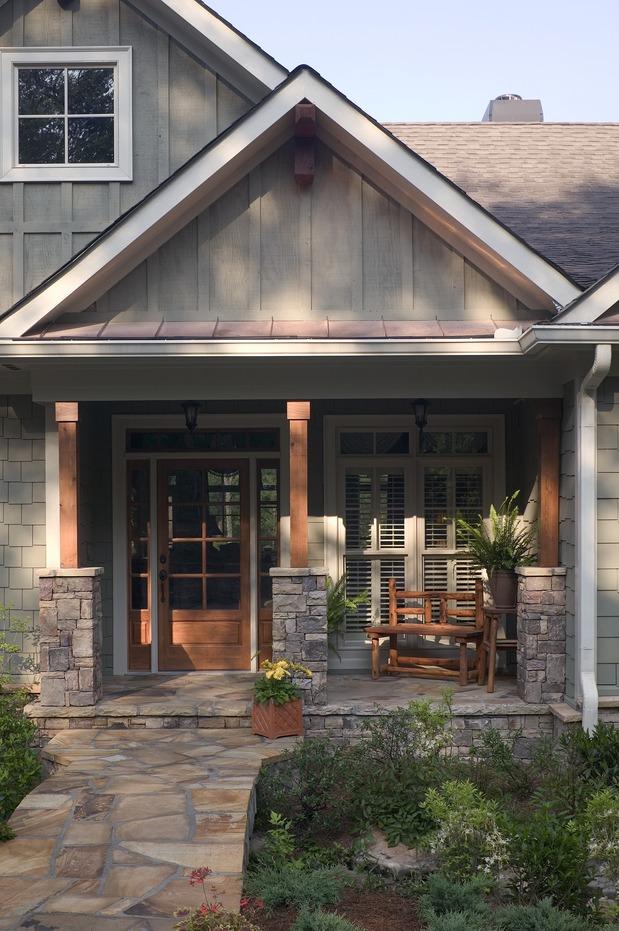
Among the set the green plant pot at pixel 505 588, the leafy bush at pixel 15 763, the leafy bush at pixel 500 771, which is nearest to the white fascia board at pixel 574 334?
the green plant pot at pixel 505 588

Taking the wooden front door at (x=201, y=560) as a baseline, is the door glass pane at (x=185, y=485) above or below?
above

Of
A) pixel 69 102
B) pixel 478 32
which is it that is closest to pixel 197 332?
pixel 69 102

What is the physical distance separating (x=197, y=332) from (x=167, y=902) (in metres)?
4.09

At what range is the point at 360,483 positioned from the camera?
928cm

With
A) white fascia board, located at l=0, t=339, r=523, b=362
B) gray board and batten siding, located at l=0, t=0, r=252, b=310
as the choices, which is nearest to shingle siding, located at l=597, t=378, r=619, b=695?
white fascia board, located at l=0, t=339, r=523, b=362

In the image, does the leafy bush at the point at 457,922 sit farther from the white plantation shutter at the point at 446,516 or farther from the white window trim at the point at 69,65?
the white window trim at the point at 69,65

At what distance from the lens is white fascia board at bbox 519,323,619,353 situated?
6.74 meters

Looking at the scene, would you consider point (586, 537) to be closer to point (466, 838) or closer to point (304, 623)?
point (304, 623)

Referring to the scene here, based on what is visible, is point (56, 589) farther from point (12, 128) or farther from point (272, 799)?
point (12, 128)

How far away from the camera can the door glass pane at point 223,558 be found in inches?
363

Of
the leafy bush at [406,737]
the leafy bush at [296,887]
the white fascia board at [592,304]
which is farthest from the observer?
the white fascia board at [592,304]

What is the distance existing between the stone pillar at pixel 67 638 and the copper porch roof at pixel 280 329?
1.79m

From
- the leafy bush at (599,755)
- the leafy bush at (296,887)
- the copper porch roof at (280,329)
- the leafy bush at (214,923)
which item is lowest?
the leafy bush at (296,887)

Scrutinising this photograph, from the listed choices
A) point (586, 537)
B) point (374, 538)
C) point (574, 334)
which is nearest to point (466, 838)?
point (586, 537)
